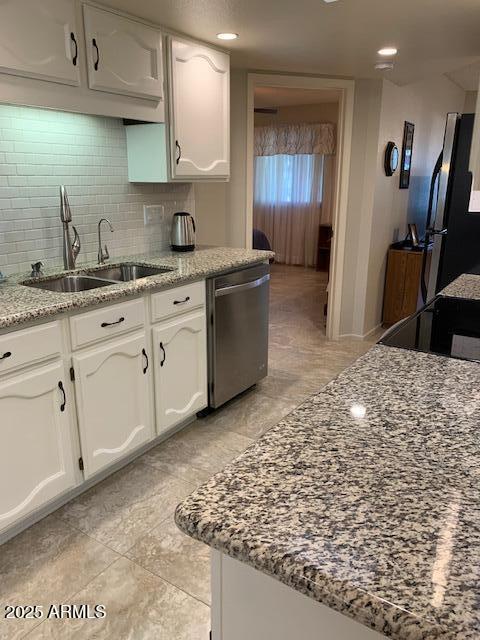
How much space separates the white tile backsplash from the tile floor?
117 centimetres

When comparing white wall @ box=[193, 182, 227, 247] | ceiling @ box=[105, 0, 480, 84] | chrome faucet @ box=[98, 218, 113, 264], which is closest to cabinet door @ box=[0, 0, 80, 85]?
ceiling @ box=[105, 0, 480, 84]

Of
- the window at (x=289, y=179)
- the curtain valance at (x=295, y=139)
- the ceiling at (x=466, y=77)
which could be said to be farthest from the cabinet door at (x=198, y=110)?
the window at (x=289, y=179)

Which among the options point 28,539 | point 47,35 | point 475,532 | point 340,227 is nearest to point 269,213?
point 340,227

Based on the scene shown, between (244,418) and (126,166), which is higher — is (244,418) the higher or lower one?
the lower one

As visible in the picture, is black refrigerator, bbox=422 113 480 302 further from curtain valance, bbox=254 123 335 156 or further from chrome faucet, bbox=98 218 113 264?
curtain valance, bbox=254 123 335 156

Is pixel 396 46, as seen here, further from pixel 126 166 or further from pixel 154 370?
pixel 154 370

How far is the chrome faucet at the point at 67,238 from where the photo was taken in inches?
93.9

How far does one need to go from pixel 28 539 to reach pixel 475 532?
182 centimetres

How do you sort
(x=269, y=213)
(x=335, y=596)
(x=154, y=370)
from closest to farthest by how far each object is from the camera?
1. (x=335, y=596)
2. (x=154, y=370)
3. (x=269, y=213)

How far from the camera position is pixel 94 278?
2451 millimetres

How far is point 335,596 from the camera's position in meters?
0.58

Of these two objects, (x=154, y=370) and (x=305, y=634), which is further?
(x=154, y=370)

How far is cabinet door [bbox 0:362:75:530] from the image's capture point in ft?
5.81

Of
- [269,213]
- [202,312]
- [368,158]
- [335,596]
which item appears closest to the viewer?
[335,596]
